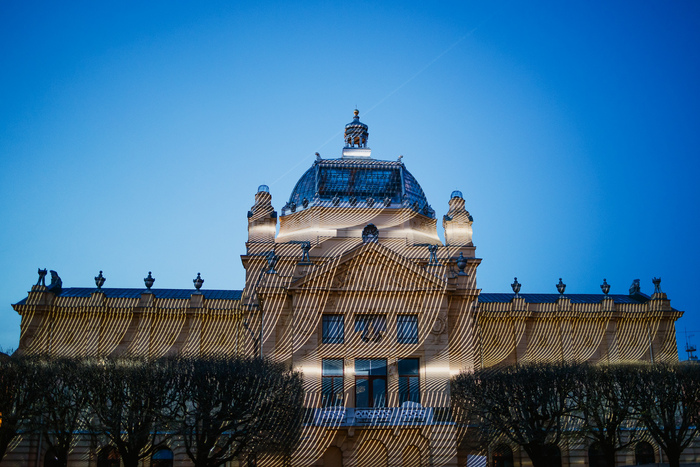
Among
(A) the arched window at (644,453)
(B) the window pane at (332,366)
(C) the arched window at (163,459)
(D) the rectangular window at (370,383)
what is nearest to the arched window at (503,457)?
(A) the arched window at (644,453)

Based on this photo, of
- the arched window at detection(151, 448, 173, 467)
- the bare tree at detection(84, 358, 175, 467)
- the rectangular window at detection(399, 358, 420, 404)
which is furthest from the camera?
the arched window at detection(151, 448, 173, 467)

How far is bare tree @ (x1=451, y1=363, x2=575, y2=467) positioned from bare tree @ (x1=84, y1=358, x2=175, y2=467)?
21.9 m

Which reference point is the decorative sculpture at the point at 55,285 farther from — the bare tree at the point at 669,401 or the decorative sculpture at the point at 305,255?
the bare tree at the point at 669,401

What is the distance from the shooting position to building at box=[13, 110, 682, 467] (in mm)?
53781

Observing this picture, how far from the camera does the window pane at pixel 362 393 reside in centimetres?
5556

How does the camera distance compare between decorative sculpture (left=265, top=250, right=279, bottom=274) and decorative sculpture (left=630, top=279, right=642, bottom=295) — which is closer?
decorative sculpture (left=265, top=250, right=279, bottom=274)

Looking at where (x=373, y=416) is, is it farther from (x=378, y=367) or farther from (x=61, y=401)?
(x=61, y=401)

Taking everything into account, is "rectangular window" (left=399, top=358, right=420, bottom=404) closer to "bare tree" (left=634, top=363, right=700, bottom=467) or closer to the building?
the building

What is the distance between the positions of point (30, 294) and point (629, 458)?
56.2 meters

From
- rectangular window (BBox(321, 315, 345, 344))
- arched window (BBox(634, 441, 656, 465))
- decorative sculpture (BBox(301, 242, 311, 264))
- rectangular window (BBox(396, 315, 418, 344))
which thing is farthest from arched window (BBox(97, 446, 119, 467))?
arched window (BBox(634, 441, 656, 465))

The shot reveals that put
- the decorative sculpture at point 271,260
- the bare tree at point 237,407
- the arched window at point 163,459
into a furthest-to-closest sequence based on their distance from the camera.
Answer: the decorative sculpture at point 271,260 < the arched window at point 163,459 < the bare tree at point 237,407

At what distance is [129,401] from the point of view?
4703cm

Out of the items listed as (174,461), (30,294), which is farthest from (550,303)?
(30,294)

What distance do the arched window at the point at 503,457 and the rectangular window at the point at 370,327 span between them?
48.2ft
